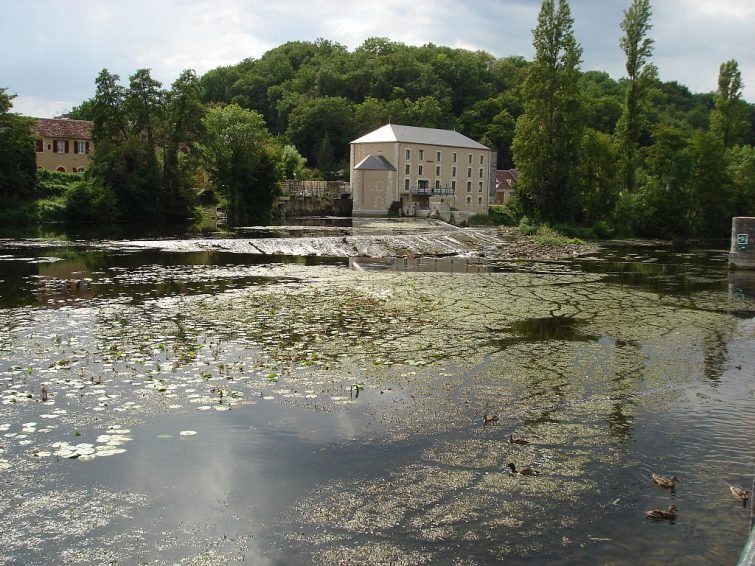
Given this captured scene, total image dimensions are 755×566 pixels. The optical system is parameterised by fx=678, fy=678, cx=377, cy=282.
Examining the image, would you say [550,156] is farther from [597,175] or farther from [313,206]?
[313,206]

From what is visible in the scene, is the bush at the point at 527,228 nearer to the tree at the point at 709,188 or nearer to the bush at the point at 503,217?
the bush at the point at 503,217

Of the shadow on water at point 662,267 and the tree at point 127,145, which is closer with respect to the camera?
the shadow on water at point 662,267

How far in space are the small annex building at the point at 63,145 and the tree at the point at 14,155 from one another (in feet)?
49.1

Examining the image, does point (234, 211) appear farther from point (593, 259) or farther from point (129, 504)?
point (129, 504)

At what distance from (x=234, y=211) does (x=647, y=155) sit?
41.7 metres

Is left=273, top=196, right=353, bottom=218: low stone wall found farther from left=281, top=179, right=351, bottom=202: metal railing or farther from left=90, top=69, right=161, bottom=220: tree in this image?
left=90, top=69, right=161, bottom=220: tree

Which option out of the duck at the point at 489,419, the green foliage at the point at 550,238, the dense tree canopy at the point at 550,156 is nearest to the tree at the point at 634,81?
the dense tree canopy at the point at 550,156

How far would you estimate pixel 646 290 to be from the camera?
21906 millimetres

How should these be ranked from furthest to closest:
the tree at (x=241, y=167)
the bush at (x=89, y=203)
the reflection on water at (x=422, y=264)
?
the tree at (x=241, y=167), the bush at (x=89, y=203), the reflection on water at (x=422, y=264)

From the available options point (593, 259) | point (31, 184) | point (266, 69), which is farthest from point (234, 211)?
point (266, 69)

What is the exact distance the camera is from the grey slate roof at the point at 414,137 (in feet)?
271

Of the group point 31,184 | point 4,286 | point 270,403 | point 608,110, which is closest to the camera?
point 270,403

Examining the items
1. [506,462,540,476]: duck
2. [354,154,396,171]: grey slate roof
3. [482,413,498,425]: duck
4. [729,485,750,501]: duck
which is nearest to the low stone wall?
[354,154,396,171]: grey slate roof

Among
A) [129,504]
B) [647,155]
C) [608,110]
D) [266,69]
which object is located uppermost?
[266,69]
